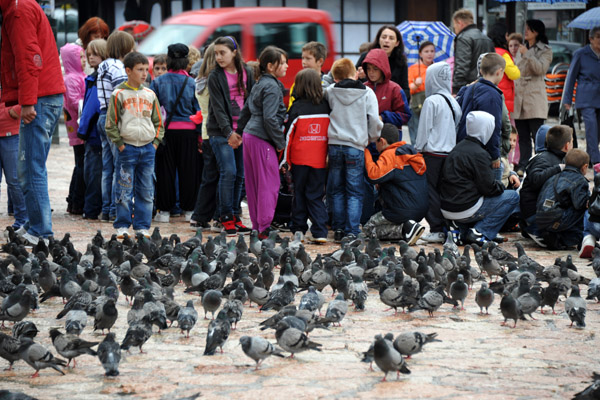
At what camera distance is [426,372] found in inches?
223

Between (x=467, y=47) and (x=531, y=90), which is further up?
(x=467, y=47)

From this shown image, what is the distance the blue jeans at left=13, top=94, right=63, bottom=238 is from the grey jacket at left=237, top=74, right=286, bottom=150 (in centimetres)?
203

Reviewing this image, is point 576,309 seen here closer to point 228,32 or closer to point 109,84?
point 109,84

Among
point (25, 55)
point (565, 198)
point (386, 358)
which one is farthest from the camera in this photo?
point (565, 198)

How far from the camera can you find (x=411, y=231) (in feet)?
34.3

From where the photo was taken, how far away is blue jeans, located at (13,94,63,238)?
9.20 meters

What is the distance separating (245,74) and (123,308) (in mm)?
4096

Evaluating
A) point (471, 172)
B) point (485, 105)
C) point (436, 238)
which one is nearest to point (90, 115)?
point (436, 238)

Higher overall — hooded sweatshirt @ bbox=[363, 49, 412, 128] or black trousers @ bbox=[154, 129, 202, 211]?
hooded sweatshirt @ bbox=[363, 49, 412, 128]

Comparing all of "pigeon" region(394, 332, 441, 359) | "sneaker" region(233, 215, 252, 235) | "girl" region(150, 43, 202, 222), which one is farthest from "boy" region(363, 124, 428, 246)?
"pigeon" region(394, 332, 441, 359)

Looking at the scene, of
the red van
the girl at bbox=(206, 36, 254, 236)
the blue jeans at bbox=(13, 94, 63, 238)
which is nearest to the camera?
the blue jeans at bbox=(13, 94, 63, 238)

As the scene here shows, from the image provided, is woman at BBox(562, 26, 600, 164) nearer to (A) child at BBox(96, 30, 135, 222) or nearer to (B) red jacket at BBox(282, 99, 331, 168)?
(B) red jacket at BBox(282, 99, 331, 168)

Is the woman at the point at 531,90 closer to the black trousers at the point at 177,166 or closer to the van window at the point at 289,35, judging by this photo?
the van window at the point at 289,35

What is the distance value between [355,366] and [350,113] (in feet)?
15.7
